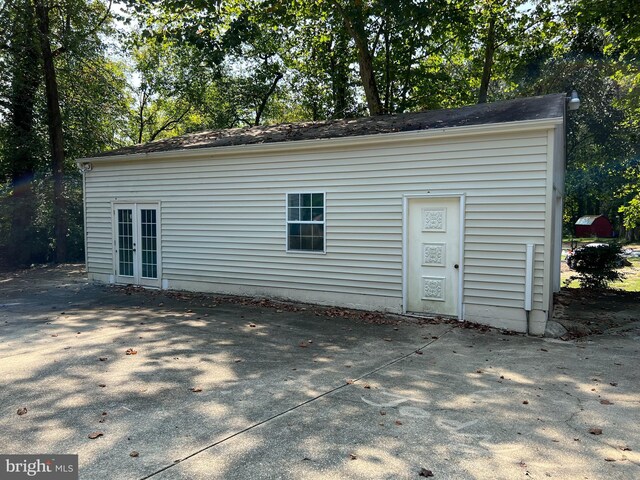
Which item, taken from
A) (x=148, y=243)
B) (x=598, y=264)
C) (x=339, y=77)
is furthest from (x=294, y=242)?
(x=339, y=77)

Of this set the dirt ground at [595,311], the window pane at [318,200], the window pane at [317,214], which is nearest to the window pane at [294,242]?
the window pane at [317,214]

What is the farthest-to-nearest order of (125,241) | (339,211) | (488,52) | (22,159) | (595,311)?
(488,52) < (22,159) < (125,241) < (595,311) < (339,211)

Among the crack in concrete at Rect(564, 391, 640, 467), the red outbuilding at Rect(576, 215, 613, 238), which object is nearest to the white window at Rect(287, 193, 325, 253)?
the crack in concrete at Rect(564, 391, 640, 467)

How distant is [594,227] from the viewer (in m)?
38.4

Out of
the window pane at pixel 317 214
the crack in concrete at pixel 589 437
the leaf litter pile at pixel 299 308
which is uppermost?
the window pane at pixel 317 214

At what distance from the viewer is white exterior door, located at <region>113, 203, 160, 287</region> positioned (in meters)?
10.5

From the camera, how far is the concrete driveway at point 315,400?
114 inches

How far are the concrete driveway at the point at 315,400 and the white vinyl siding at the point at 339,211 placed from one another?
3.94ft

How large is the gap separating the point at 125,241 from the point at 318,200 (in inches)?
213

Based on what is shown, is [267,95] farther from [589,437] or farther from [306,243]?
[589,437]

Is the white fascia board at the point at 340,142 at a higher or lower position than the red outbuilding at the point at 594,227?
higher

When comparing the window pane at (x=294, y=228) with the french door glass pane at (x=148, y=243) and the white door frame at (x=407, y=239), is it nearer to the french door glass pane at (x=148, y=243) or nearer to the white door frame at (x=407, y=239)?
the white door frame at (x=407, y=239)

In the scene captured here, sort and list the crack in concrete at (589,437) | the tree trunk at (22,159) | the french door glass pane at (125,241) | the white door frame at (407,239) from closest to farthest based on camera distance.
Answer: the crack in concrete at (589,437), the white door frame at (407,239), the french door glass pane at (125,241), the tree trunk at (22,159)

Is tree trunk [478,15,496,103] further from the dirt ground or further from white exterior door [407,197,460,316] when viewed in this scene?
white exterior door [407,197,460,316]
